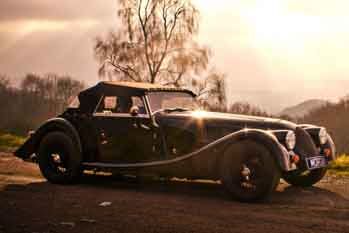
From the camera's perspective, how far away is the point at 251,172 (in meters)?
6.41

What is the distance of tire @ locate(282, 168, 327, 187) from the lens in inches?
301

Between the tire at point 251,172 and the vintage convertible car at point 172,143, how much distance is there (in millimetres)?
13

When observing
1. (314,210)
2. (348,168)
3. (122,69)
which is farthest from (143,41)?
(314,210)

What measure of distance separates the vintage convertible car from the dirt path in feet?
1.05

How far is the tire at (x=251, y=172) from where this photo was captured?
627cm

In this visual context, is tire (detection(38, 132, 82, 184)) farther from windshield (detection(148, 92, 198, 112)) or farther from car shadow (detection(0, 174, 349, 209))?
windshield (detection(148, 92, 198, 112))

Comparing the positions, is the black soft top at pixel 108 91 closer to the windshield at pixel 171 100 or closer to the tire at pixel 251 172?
the windshield at pixel 171 100

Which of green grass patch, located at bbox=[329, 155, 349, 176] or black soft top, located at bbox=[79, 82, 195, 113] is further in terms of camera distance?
green grass patch, located at bbox=[329, 155, 349, 176]

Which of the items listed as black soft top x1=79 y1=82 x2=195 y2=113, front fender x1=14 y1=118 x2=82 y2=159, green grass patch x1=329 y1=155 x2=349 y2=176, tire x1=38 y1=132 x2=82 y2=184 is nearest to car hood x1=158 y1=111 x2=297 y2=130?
black soft top x1=79 y1=82 x2=195 y2=113

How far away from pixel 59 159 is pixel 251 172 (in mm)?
3530

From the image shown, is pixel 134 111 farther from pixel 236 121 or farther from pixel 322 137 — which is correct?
pixel 322 137

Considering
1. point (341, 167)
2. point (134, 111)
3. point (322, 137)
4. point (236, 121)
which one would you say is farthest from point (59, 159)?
point (341, 167)

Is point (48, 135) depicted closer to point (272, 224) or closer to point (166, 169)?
point (166, 169)

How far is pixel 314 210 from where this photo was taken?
19.3ft
